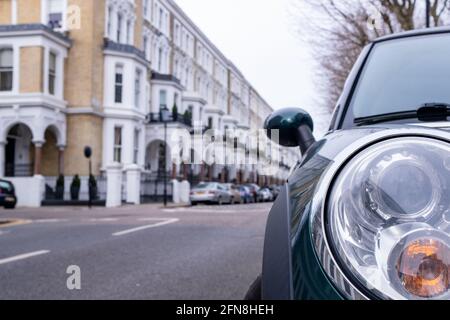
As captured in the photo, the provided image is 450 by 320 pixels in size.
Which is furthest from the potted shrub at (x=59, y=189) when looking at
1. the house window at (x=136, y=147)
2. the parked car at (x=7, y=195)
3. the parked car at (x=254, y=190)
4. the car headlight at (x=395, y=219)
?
the car headlight at (x=395, y=219)

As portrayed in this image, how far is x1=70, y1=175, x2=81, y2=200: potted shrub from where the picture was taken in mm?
24859

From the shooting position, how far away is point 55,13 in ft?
67.9

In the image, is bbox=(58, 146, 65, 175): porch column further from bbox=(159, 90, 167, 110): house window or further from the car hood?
the car hood

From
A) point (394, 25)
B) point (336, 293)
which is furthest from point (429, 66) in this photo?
point (394, 25)

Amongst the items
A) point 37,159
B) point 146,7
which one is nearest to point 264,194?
point 37,159

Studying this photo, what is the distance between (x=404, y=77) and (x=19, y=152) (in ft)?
90.8

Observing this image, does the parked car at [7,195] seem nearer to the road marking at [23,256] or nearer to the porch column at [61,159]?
the porch column at [61,159]

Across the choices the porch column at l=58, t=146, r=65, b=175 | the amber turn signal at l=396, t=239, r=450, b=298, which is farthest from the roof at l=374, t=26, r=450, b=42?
the porch column at l=58, t=146, r=65, b=175

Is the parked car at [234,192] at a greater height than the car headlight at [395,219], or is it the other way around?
the car headlight at [395,219]

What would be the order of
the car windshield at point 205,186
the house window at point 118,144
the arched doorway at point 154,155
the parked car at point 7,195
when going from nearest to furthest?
the parked car at point 7,195
the car windshield at point 205,186
the house window at point 118,144
the arched doorway at point 154,155

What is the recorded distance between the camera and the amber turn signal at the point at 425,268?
1000 mm

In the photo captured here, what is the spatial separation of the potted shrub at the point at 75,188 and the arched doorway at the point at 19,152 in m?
2.99

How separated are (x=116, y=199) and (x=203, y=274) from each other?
18917mm

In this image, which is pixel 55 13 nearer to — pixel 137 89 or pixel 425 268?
pixel 137 89
